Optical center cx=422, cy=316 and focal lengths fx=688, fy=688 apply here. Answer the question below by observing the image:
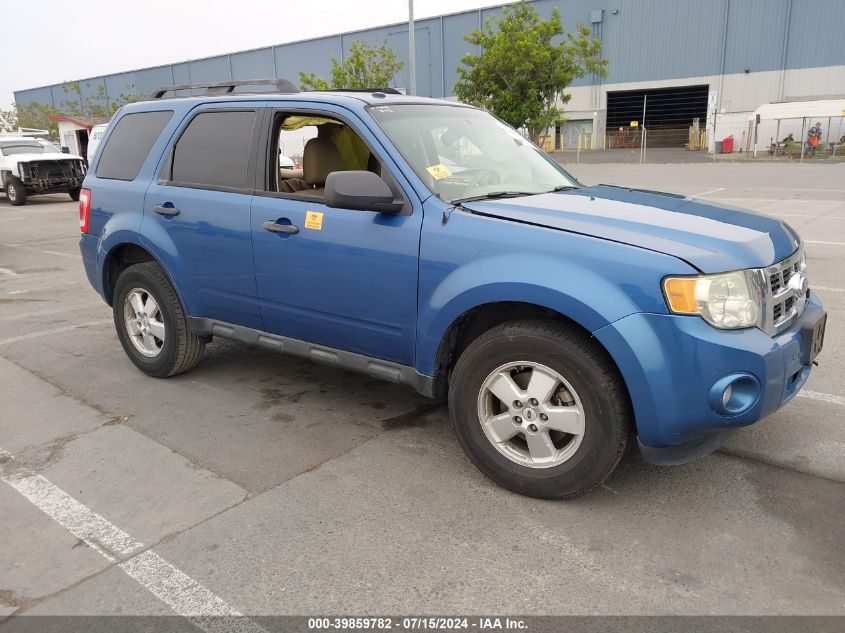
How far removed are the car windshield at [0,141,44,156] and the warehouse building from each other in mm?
29405

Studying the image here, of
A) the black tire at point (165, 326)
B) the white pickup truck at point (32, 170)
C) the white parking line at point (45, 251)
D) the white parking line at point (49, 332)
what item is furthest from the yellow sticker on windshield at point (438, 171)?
the white pickup truck at point (32, 170)

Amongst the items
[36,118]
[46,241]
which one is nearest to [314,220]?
[46,241]

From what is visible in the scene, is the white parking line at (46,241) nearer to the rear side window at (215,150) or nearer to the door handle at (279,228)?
the rear side window at (215,150)

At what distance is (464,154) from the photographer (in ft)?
13.0

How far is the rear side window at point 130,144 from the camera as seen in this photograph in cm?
477

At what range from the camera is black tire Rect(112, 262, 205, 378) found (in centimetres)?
466

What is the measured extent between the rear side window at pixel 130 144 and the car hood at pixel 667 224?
2608mm

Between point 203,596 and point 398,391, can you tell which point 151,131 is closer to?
point 398,391

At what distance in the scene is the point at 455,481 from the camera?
3461 millimetres

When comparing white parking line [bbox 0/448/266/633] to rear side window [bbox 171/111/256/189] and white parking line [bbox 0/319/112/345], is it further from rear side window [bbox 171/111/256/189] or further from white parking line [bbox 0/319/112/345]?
white parking line [bbox 0/319/112/345]

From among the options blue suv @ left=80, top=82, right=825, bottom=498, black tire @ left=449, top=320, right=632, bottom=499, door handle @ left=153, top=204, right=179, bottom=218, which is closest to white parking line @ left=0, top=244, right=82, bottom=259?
blue suv @ left=80, top=82, right=825, bottom=498

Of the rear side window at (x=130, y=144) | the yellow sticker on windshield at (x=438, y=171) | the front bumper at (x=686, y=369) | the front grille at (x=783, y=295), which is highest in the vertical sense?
the rear side window at (x=130, y=144)

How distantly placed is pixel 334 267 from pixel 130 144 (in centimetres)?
225

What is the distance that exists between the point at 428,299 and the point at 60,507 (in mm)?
2014
